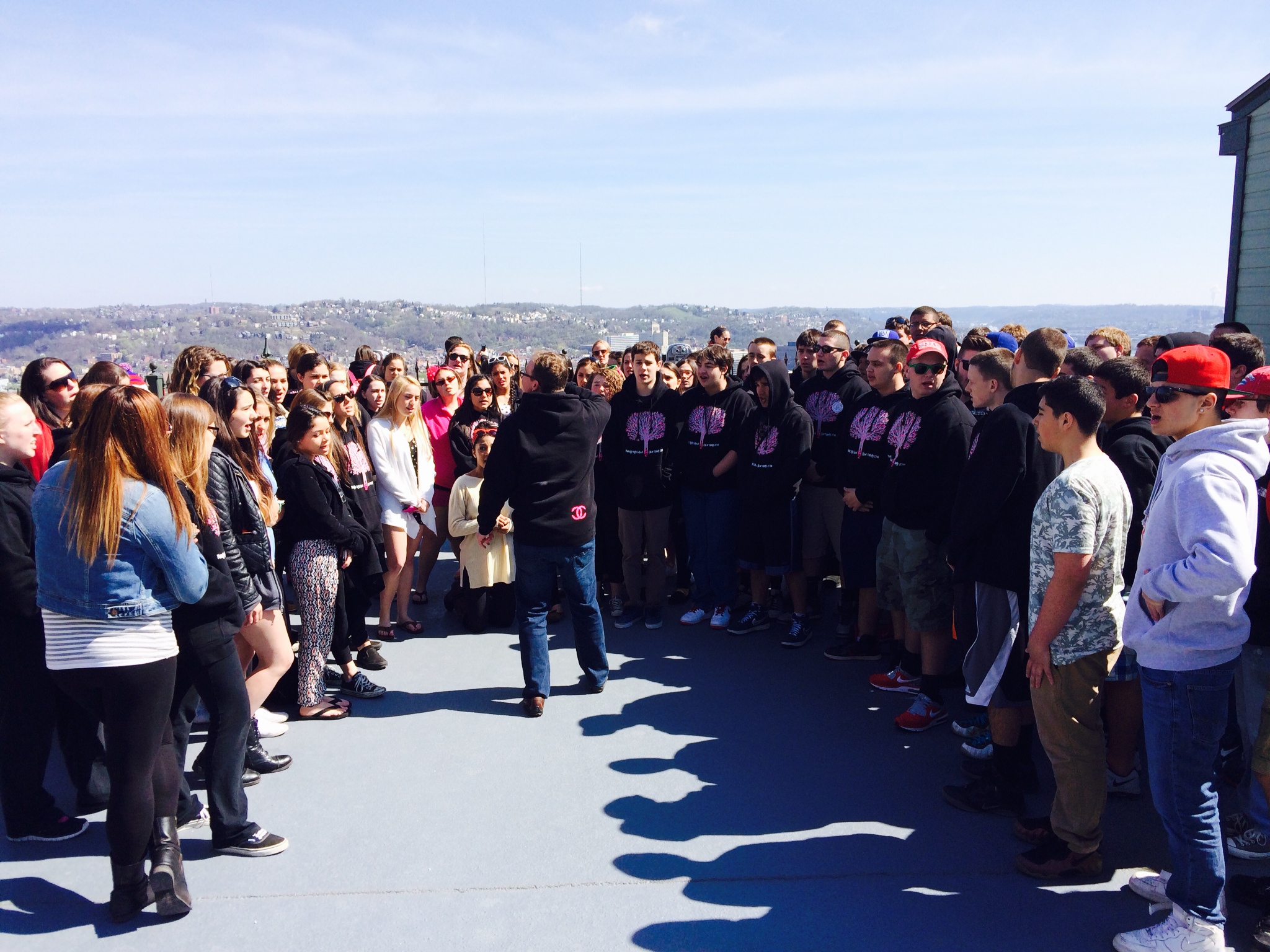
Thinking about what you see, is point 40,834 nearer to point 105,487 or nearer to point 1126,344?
point 105,487

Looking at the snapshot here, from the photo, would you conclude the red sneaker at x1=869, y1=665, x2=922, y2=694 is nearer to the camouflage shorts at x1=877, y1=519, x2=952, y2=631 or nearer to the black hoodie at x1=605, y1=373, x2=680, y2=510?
the camouflage shorts at x1=877, y1=519, x2=952, y2=631

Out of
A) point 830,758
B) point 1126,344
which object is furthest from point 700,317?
point 830,758

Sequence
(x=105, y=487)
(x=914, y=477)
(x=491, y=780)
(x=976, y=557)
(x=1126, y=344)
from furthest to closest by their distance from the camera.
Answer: (x=1126, y=344) → (x=914, y=477) → (x=491, y=780) → (x=976, y=557) → (x=105, y=487)

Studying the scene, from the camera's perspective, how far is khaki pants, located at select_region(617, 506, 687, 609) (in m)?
5.89

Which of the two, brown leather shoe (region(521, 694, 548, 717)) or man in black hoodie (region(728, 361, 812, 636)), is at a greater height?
man in black hoodie (region(728, 361, 812, 636))

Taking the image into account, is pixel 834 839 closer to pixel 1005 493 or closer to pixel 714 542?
pixel 1005 493

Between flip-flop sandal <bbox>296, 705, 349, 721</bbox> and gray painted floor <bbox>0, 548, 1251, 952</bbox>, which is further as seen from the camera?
flip-flop sandal <bbox>296, 705, 349, 721</bbox>

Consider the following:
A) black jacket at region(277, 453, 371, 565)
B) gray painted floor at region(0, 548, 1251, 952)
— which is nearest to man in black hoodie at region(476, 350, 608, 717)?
gray painted floor at region(0, 548, 1251, 952)

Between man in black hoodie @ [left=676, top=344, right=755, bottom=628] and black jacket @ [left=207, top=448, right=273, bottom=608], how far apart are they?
300 cm

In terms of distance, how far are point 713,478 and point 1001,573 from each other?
2.53 m

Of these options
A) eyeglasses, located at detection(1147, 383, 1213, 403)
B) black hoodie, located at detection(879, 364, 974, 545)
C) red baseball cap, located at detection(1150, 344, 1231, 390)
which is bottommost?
black hoodie, located at detection(879, 364, 974, 545)

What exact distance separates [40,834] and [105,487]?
5.53 ft

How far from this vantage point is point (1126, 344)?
17.8ft

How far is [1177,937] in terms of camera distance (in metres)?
2.49
